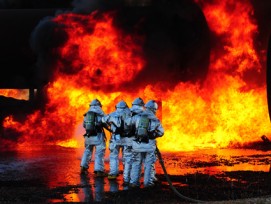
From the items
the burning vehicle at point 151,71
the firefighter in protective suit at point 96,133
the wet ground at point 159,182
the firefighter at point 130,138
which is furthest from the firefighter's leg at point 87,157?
the burning vehicle at point 151,71

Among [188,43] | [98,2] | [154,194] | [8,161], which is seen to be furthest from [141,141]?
[98,2]

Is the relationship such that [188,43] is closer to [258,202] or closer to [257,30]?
[257,30]

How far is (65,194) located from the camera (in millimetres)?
9844

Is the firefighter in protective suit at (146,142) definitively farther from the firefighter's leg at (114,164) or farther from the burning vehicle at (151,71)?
the burning vehicle at (151,71)

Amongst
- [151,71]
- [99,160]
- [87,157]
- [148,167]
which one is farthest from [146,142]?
[151,71]

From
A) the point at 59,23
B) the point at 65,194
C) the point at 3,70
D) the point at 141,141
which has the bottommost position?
the point at 65,194

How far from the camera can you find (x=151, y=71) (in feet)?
58.1

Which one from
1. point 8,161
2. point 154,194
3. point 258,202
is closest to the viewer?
point 258,202

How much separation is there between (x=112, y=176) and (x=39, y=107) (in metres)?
9.46

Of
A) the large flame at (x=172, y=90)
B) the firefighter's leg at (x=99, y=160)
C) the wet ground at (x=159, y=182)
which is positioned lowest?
the wet ground at (x=159, y=182)

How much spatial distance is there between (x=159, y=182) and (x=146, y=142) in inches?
44.0

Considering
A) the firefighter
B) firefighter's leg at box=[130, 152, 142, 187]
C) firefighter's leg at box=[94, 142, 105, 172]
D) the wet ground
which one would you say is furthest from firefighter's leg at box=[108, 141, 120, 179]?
firefighter's leg at box=[130, 152, 142, 187]

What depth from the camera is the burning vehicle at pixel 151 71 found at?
1745 centimetres

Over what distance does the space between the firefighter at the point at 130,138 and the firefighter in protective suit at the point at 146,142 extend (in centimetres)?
16
